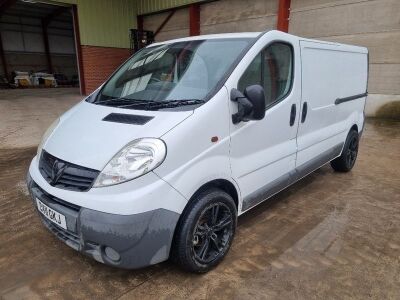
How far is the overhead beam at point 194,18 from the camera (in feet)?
42.2

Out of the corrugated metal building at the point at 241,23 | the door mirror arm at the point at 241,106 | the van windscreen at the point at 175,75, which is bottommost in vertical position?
the door mirror arm at the point at 241,106

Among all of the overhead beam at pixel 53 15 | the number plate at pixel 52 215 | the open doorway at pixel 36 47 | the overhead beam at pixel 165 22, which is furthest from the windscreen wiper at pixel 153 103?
the overhead beam at pixel 53 15

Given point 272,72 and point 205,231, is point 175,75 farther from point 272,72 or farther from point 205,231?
point 205,231

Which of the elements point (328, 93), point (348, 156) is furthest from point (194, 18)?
point (328, 93)

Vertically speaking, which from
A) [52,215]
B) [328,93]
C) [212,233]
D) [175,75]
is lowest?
[212,233]

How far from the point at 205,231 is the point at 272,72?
4.95 ft

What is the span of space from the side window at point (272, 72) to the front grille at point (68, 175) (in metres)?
1.31

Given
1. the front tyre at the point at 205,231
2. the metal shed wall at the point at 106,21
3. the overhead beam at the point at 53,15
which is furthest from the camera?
the overhead beam at the point at 53,15

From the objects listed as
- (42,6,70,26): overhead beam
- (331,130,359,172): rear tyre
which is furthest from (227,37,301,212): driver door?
(42,6,70,26): overhead beam

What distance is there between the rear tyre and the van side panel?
186 mm

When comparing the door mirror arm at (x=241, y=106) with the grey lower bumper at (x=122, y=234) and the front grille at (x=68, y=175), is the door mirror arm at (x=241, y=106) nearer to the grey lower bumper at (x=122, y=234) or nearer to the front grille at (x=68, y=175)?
the grey lower bumper at (x=122, y=234)

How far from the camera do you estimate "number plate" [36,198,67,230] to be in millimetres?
2096

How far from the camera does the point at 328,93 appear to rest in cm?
368

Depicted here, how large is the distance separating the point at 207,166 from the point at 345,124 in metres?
2.88
